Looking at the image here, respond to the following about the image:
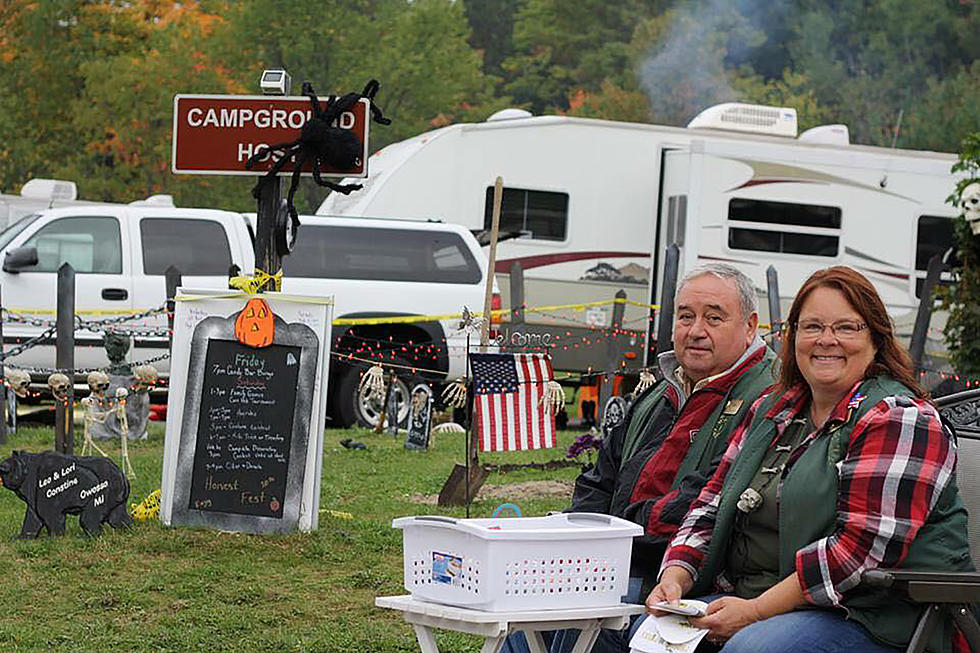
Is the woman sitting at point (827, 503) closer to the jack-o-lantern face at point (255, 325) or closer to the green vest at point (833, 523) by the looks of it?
the green vest at point (833, 523)

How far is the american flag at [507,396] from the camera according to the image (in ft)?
28.6

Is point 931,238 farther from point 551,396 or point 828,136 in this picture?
point 551,396

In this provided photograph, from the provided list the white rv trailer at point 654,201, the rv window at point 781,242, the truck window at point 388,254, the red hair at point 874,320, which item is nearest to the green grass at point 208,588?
the red hair at point 874,320

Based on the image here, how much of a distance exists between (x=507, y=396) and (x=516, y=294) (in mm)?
4979

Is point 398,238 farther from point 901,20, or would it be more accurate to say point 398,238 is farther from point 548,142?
point 901,20

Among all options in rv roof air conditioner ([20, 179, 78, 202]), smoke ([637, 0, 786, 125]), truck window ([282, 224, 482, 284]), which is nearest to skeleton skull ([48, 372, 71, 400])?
truck window ([282, 224, 482, 284])

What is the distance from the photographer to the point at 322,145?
7.09 m

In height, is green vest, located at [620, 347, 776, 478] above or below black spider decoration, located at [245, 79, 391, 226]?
below

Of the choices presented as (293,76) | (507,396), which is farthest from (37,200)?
(507,396)

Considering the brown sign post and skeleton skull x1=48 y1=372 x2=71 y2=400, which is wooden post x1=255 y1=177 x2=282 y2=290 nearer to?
the brown sign post

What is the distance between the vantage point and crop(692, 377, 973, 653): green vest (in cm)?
337

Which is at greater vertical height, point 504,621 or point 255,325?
point 255,325

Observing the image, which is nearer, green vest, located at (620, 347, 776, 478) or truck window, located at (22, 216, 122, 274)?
green vest, located at (620, 347, 776, 478)

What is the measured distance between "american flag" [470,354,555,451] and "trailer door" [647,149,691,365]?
20.3 ft
